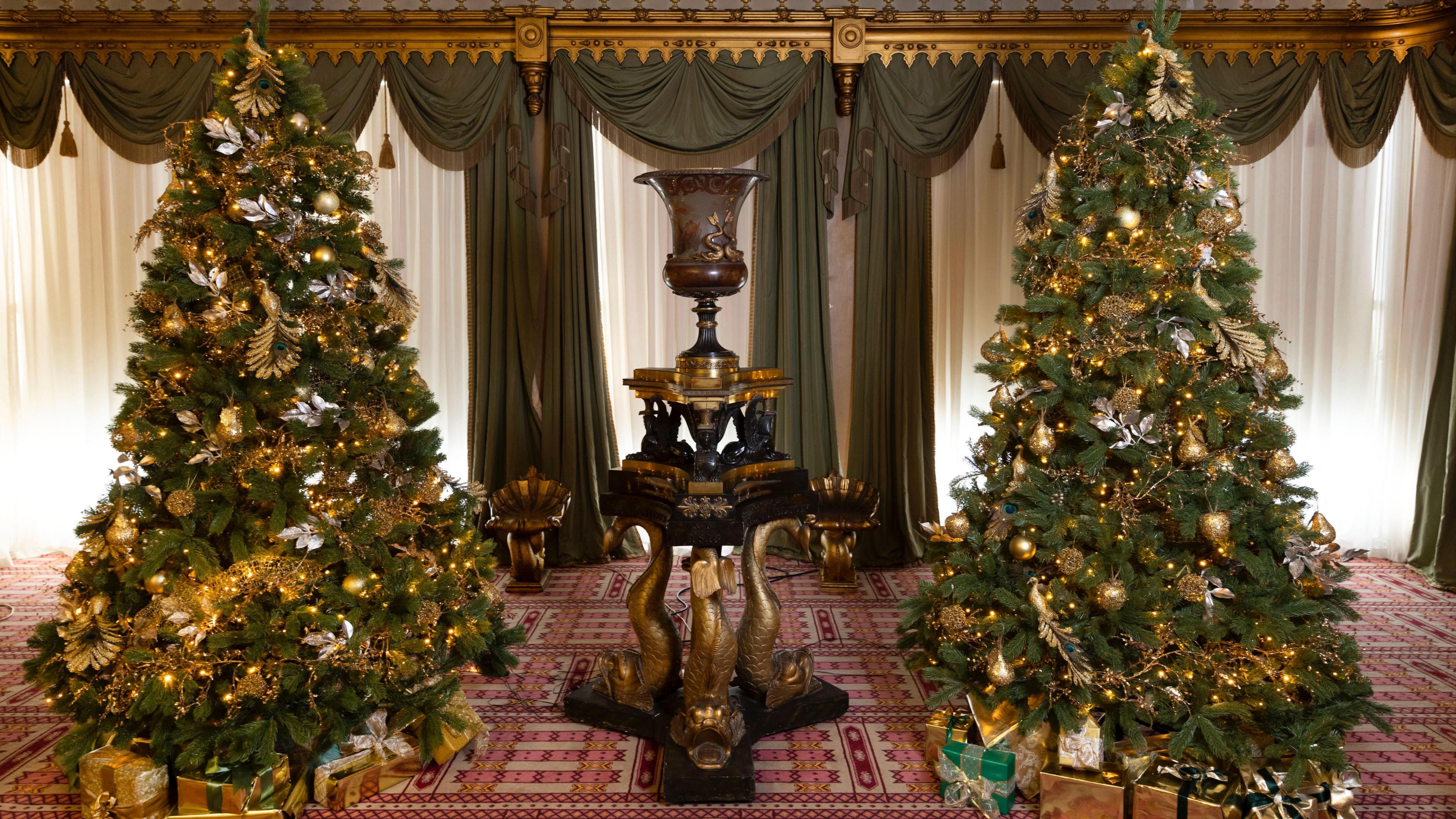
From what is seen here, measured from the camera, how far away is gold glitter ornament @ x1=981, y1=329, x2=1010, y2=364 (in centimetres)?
287

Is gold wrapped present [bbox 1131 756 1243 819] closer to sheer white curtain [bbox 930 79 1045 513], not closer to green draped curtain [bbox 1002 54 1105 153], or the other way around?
sheer white curtain [bbox 930 79 1045 513]

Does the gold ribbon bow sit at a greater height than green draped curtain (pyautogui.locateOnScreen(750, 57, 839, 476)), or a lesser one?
lesser

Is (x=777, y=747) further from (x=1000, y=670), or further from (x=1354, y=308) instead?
(x=1354, y=308)

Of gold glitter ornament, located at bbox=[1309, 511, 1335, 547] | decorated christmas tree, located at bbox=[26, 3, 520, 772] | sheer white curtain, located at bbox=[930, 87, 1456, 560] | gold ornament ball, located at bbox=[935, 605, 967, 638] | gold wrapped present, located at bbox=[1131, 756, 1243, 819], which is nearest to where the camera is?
gold wrapped present, located at bbox=[1131, 756, 1243, 819]

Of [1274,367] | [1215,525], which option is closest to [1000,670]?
[1215,525]

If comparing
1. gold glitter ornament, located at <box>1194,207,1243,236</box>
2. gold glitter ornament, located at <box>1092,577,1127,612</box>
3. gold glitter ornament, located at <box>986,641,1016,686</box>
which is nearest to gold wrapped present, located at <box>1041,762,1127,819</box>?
gold glitter ornament, located at <box>986,641,1016,686</box>

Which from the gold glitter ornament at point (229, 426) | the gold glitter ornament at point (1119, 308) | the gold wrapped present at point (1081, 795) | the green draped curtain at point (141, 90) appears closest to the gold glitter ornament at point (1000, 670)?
the gold wrapped present at point (1081, 795)

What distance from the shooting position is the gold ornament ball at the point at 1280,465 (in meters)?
2.62

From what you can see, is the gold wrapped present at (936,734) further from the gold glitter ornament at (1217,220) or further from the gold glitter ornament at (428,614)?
the gold glitter ornament at (1217,220)

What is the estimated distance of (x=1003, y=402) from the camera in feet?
9.46

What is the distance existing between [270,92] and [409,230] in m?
2.41

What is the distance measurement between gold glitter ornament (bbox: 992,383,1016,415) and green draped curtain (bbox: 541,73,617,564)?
2.45 metres

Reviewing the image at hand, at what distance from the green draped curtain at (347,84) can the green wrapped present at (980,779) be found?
3.96 metres

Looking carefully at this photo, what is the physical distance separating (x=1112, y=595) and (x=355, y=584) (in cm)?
203
